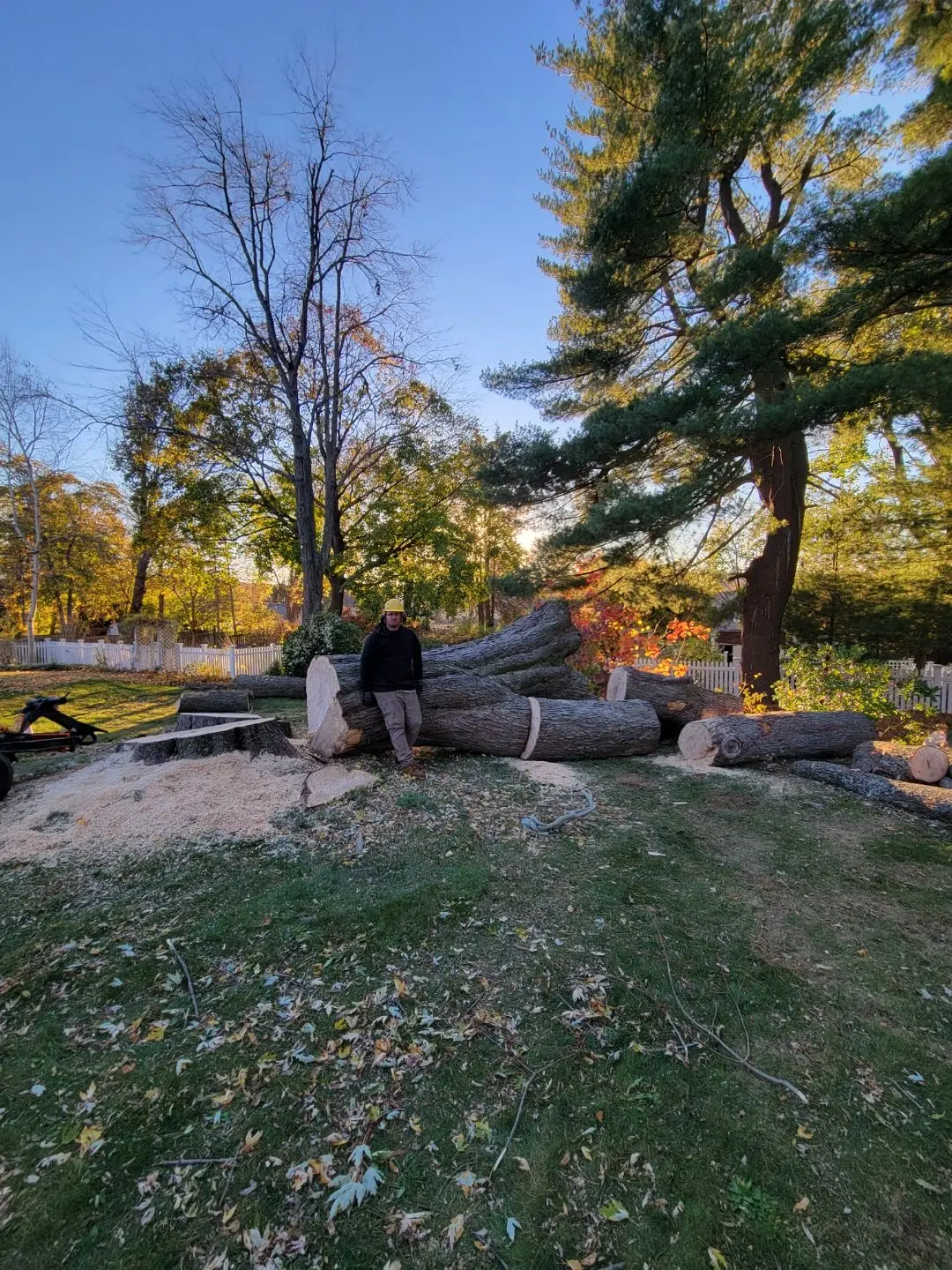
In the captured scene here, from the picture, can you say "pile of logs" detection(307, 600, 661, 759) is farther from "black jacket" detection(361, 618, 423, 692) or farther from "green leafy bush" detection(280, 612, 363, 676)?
"green leafy bush" detection(280, 612, 363, 676)

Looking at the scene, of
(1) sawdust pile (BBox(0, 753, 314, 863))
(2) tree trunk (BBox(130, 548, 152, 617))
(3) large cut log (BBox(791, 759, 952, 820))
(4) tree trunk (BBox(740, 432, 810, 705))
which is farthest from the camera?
(2) tree trunk (BBox(130, 548, 152, 617))

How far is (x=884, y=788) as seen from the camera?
4.57m

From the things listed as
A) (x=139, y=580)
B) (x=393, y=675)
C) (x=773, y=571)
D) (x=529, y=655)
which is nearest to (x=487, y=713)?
(x=393, y=675)

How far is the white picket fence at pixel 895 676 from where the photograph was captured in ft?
34.9

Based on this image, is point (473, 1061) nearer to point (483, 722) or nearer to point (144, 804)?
point (144, 804)

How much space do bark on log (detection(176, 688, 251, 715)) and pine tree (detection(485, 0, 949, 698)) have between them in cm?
464

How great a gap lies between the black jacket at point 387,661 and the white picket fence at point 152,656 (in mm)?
9994

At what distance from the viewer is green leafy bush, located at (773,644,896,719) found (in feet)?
22.9

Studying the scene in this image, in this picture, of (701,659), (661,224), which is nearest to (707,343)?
(661,224)

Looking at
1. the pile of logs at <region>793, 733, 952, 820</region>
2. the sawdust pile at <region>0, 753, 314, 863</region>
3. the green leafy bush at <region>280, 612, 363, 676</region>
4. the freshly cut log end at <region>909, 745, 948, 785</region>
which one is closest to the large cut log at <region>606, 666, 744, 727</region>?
the pile of logs at <region>793, 733, 952, 820</region>

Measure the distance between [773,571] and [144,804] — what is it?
8791 millimetres

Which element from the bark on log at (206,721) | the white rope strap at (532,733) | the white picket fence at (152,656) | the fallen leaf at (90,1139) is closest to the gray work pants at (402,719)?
the white rope strap at (532,733)

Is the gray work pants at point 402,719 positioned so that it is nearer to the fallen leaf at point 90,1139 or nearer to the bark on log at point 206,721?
the bark on log at point 206,721

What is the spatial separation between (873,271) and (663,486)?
9.22 ft
